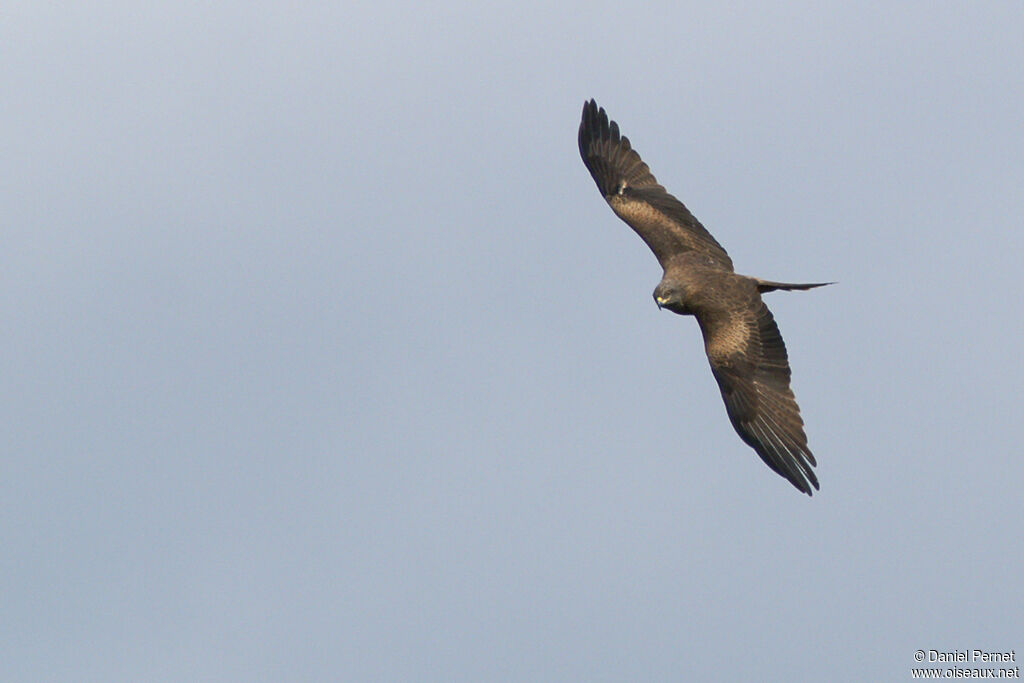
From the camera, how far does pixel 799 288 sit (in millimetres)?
23594

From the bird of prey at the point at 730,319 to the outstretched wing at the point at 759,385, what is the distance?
0.04 ft

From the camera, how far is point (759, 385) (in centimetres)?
2298

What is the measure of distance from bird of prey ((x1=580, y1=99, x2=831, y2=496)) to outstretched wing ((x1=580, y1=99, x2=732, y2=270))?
15 millimetres

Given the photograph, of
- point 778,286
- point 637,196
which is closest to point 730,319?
point 778,286

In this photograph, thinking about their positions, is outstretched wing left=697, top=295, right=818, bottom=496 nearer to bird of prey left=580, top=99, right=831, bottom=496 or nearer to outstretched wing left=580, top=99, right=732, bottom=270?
bird of prey left=580, top=99, right=831, bottom=496

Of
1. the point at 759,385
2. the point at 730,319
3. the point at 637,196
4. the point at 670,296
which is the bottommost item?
the point at 759,385

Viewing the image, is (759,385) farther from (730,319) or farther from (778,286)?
(778,286)

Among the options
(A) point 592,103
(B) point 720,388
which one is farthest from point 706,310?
(A) point 592,103

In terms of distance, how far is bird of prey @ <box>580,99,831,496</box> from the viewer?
2245cm

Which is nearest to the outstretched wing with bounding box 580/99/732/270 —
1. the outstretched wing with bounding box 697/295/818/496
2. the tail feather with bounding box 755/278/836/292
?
the tail feather with bounding box 755/278/836/292

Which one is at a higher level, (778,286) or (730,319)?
(778,286)

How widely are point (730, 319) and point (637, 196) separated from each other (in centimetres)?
427

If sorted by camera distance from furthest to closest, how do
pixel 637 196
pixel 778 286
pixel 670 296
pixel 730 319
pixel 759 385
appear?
1. pixel 637 196
2. pixel 670 296
3. pixel 778 286
4. pixel 730 319
5. pixel 759 385

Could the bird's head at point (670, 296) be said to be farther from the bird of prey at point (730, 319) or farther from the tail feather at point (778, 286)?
the tail feather at point (778, 286)
